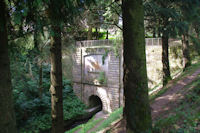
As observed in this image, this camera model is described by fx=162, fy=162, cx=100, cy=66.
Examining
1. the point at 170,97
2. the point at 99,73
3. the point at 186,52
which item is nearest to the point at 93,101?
the point at 99,73

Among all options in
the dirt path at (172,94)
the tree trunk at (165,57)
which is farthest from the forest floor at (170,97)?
the tree trunk at (165,57)

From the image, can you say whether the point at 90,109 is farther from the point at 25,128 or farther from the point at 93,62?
the point at 25,128

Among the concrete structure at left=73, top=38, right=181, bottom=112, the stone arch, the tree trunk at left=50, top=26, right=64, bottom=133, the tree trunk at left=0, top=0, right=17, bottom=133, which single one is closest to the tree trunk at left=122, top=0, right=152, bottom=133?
the tree trunk at left=50, top=26, right=64, bottom=133

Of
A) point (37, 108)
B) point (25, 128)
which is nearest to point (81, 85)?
point (37, 108)

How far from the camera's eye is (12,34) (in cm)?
379

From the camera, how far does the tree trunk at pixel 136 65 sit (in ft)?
10.5

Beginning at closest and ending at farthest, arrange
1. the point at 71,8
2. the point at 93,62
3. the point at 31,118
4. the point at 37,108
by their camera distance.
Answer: the point at 71,8 < the point at 31,118 < the point at 37,108 < the point at 93,62

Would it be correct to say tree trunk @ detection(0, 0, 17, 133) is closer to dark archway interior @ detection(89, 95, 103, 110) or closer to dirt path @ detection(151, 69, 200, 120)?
dirt path @ detection(151, 69, 200, 120)

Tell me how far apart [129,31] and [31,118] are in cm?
926

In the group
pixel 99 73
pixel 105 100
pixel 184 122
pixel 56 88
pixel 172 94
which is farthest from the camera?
pixel 99 73

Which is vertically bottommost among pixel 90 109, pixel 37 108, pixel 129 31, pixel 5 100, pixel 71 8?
pixel 90 109

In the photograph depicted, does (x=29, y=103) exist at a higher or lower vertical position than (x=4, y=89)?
lower

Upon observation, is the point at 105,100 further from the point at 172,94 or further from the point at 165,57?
the point at 172,94

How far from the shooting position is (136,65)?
3.20 m
